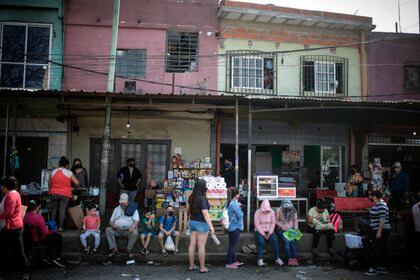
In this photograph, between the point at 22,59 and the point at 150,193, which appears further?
the point at 22,59

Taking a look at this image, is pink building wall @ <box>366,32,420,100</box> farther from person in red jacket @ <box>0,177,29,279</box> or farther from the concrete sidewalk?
person in red jacket @ <box>0,177,29,279</box>

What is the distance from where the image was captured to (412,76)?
651 inches

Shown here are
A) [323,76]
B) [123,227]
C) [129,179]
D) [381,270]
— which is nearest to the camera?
[381,270]

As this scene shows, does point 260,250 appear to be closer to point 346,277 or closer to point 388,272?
point 346,277

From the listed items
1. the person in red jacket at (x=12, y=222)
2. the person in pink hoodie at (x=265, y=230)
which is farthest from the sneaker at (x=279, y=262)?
the person in red jacket at (x=12, y=222)

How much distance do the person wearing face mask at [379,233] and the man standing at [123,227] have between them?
5.53 meters

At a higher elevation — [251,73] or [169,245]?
[251,73]

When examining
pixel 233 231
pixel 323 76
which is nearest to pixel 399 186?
pixel 323 76

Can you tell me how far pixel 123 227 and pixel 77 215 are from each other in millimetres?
1733

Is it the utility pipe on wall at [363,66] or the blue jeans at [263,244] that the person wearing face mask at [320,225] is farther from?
the utility pipe on wall at [363,66]

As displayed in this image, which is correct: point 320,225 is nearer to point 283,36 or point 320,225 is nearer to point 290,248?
point 290,248

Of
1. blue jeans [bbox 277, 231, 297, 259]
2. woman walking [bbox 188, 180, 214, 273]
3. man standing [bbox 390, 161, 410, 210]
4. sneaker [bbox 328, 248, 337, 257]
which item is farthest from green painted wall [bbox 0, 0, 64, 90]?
man standing [bbox 390, 161, 410, 210]

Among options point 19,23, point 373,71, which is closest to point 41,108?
point 19,23

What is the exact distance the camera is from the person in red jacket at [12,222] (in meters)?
7.14
